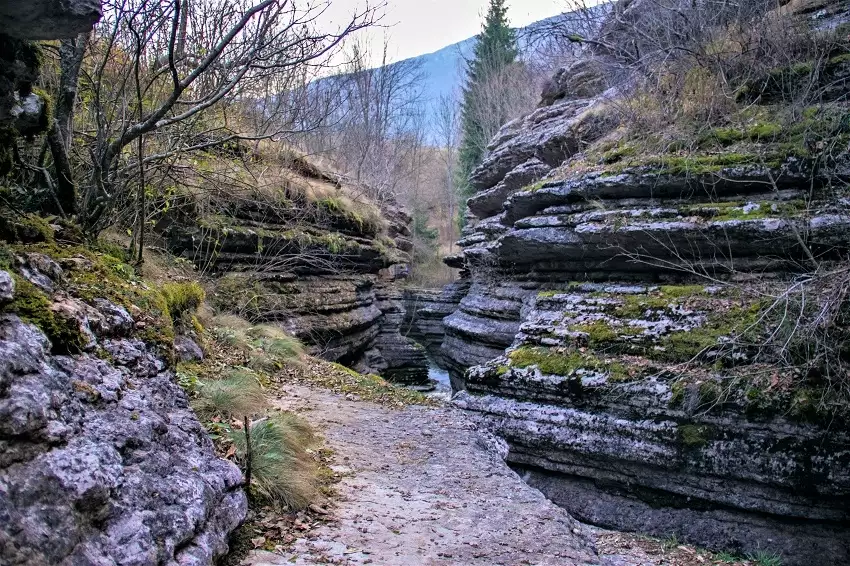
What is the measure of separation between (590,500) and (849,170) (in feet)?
13.6

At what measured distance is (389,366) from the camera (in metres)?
13.1

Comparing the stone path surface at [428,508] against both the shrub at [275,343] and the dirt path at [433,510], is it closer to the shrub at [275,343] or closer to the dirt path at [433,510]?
the dirt path at [433,510]

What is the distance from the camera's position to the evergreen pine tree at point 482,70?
108 ft

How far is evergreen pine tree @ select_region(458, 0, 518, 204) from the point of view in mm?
33031

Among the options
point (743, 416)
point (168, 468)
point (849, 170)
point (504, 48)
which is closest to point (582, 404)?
point (743, 416)

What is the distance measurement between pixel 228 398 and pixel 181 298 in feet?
7.00

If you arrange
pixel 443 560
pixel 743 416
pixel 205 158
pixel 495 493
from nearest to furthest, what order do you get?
pixel 443 560 → pixel 495 493 → pixel 743 416 → pixel 205 158

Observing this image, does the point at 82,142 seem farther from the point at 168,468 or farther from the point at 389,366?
the point at 389,366

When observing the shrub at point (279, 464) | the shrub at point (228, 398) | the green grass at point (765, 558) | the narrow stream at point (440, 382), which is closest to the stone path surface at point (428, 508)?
the shrub at point (279, 464)

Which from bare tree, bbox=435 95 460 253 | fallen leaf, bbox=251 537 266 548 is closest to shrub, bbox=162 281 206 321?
fallen leaf, bbox=251 537 266 548

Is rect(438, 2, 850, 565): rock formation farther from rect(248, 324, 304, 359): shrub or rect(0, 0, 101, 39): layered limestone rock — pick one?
rect(0, 0, 101, 39): layered limestone rock

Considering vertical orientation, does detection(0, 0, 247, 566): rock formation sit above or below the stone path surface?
above

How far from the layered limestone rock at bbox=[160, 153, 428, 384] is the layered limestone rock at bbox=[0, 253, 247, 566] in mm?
5804

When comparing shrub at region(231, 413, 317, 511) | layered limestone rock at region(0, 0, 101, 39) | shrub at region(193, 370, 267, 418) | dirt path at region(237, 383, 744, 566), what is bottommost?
dirt path at region(237, 383, 744, 566)
